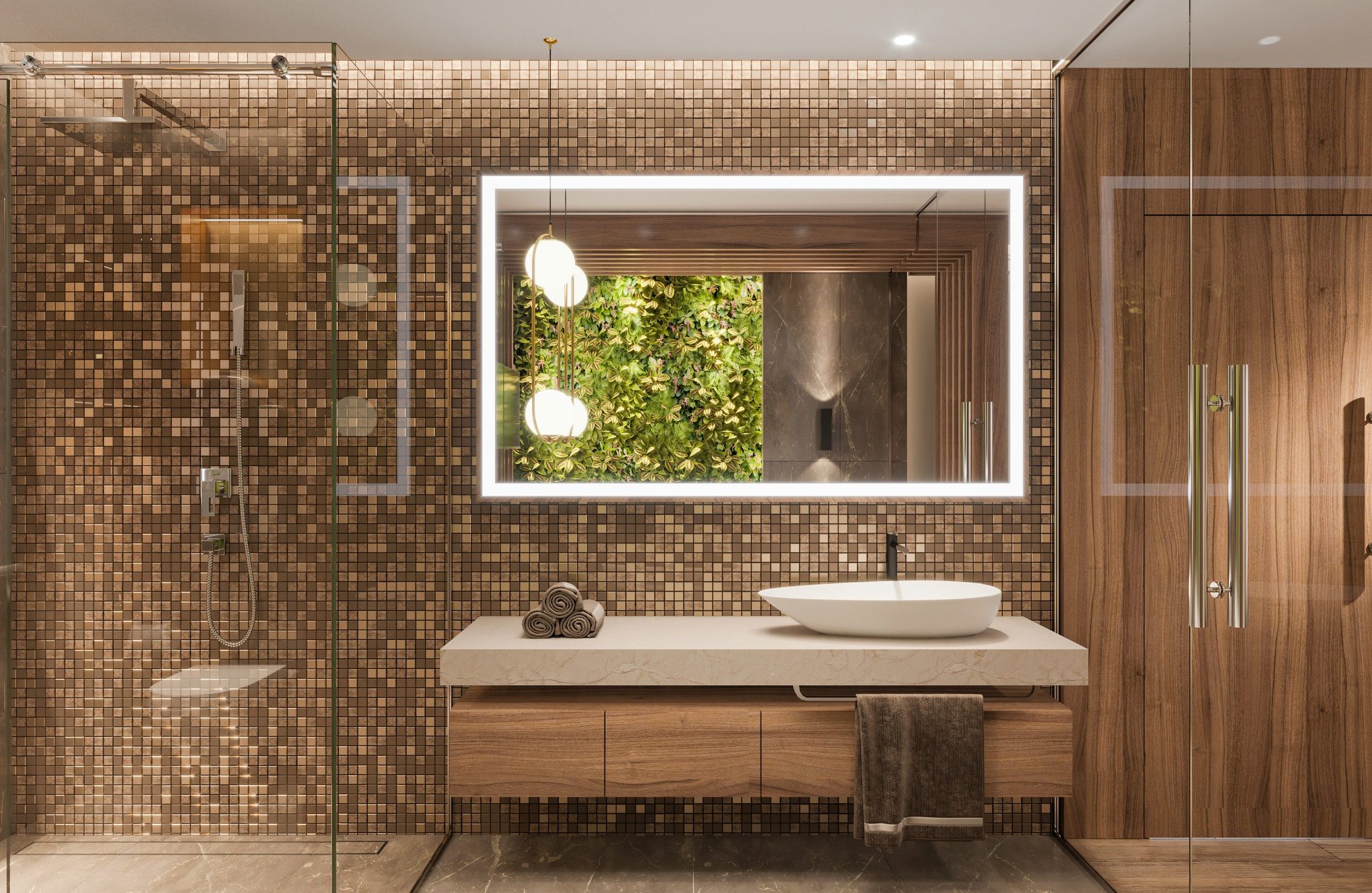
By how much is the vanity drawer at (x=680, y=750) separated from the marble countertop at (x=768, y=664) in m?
0.10

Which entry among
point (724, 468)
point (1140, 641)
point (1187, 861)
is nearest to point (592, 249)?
point (724, 468)

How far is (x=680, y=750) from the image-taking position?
2.46m

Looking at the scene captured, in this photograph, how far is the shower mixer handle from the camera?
206cm

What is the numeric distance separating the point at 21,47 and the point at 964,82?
111 inches

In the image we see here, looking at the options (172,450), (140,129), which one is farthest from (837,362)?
(140,129)

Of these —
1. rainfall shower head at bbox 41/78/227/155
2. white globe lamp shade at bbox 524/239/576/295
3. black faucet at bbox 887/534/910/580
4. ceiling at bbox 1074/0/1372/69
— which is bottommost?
black faucet at bbox 887/534/910/580

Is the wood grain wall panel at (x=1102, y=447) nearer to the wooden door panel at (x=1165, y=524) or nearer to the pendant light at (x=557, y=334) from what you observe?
the wooden door panel at (x=1165, y=524)

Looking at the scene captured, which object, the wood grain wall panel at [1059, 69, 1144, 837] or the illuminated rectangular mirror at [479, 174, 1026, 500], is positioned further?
the illuminated rectangular mirror at [479, 174, 1026, 500]

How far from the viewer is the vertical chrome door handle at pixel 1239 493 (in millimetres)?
2004

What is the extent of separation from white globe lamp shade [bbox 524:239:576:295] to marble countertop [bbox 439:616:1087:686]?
126 cm

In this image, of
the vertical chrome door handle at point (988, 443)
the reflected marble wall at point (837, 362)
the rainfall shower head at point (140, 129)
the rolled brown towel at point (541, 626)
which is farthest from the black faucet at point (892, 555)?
the rainfall shower head at point (140, 129)

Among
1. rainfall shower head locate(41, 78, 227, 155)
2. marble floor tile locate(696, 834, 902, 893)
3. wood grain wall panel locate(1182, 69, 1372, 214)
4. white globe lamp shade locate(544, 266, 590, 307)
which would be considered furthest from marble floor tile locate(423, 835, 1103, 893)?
rainfall shower head locate(41, 78, 227, 155)

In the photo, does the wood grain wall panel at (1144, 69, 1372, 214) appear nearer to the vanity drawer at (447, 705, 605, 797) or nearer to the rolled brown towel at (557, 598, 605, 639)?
the rolled brown towel at (557, 598, 605, 639)

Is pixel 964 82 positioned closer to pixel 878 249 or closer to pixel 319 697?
pixel 878 249
